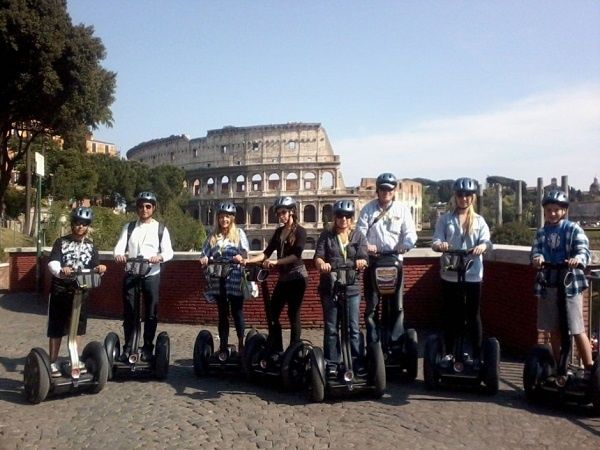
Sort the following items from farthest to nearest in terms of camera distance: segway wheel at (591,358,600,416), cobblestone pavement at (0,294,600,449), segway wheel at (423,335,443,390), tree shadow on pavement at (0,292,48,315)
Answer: tree shadow on pavement at (0,292,48,315) → segway wheel at (423,335,443,390) → segway wheel at (591,358,600,416) → cobblestone pavement at (0,294,600,449)

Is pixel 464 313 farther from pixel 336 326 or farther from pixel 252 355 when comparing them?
pixel 252 355

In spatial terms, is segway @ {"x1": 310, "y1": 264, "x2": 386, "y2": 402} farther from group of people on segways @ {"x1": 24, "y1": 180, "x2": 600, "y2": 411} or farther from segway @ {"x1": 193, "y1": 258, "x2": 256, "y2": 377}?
segway @ {"x1": 193, "y1": 258, "x2": 256, "y2": 377}

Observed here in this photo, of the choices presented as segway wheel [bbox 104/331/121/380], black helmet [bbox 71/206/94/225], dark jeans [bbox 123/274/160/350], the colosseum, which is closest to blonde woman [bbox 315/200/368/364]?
dark jeans [bbox 123/274/160/350]

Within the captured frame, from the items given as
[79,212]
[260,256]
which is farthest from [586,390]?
[79,212]

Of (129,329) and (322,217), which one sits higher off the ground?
(322,217)

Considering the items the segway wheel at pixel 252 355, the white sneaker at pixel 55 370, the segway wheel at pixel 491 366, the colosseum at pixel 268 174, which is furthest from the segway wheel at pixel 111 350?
the colosseum at pixel 268 174

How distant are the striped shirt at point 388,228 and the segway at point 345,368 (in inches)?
25.7

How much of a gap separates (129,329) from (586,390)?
16.0 feet

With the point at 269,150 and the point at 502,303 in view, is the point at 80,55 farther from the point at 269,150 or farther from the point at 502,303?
the point at 269,150

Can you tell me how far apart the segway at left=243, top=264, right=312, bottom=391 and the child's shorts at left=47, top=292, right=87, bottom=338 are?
1832 millimetres

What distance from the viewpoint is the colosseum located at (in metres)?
99.4

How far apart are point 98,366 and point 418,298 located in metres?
5.88

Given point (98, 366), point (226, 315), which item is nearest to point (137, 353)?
point (98, 366)

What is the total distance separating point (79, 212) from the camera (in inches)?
298
